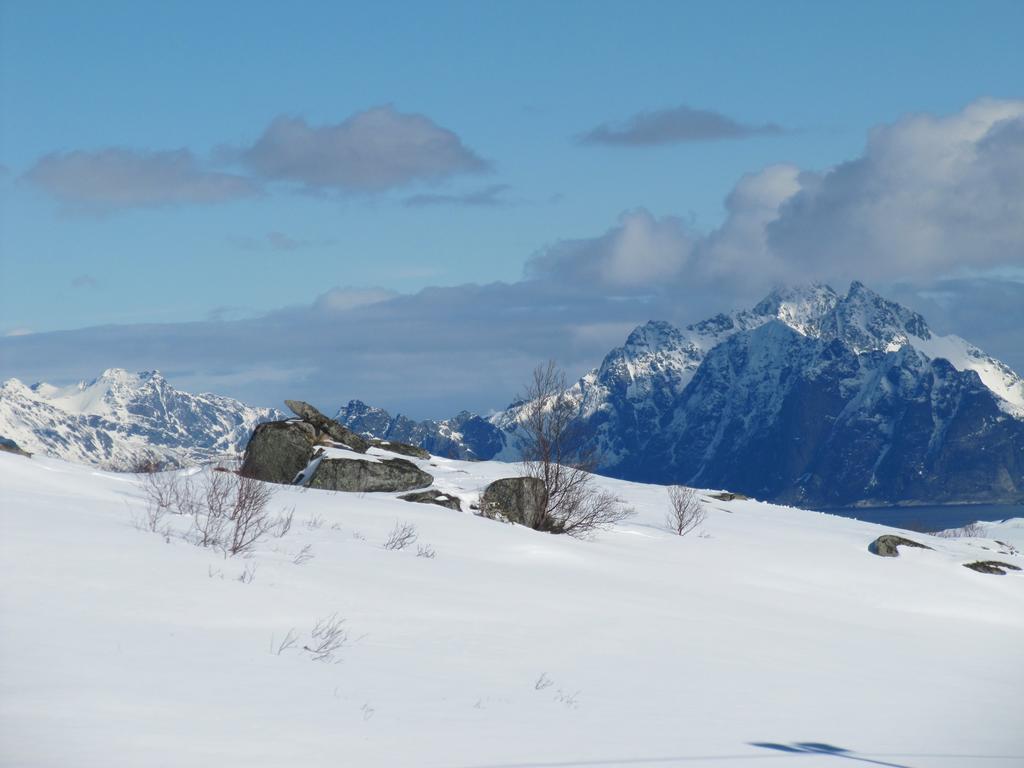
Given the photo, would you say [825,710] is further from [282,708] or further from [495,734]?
[282,708]

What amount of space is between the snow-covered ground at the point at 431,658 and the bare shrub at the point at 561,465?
655 centimetres

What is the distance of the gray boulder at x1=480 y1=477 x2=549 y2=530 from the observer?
40594 millimetres

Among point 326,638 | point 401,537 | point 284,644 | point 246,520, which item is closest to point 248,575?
point 246,520

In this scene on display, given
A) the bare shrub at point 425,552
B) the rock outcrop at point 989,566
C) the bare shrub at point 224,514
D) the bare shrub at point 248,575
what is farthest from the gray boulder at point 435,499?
the rock outcrop at point 989,566

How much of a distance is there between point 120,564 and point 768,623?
52.8ft

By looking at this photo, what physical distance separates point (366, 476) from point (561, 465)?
7392 mm

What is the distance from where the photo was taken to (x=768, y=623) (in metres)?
29.1

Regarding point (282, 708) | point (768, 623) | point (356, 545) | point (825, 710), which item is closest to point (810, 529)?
point (768, 623)

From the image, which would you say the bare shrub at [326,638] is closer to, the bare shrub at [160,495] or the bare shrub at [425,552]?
the bare shrub at [160,495]

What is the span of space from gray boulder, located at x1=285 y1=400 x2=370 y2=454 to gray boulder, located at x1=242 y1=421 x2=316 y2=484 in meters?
3.02

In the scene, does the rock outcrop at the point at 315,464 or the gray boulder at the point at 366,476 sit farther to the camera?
the rock outcrop at the point at 315,464

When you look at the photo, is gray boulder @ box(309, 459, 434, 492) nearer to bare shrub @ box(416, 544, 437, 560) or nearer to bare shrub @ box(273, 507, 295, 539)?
bare shrub @ box(416, 544, 437, 560)

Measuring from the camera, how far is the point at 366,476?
4031cm

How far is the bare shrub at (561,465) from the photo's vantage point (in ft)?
137
